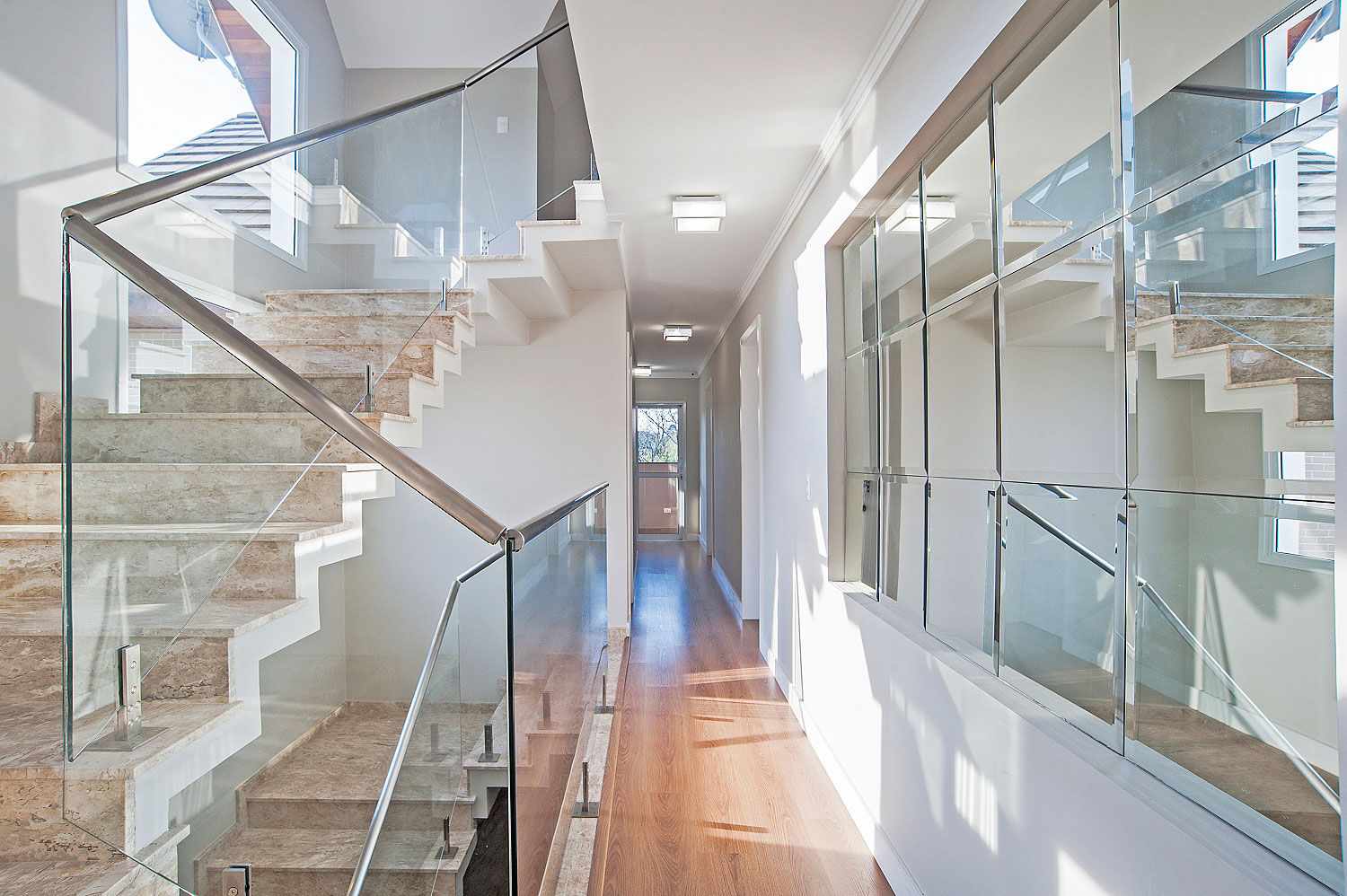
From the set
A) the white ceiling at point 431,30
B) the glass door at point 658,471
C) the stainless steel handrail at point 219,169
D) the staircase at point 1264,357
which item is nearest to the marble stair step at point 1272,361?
the staircase at point 1264,357

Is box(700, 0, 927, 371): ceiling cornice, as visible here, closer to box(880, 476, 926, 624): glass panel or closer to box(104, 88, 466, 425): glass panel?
box(880, 476, 926, 624): glass panel

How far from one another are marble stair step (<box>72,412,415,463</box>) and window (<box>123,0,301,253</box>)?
0.80 m

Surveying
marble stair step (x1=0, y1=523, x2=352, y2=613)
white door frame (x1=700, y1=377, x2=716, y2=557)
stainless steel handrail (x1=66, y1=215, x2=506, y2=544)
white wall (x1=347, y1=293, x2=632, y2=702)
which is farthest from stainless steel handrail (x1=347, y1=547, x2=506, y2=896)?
white door frame (x1=700, y1=377, x2=716, y2=557)

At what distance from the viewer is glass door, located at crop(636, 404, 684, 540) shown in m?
11.8

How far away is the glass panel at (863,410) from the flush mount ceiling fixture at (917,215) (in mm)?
438

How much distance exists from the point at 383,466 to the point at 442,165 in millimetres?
2358

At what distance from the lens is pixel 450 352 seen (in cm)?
331

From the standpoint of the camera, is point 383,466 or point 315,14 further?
point 315,14

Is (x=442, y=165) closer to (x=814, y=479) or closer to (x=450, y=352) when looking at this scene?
(x=450, y=352)

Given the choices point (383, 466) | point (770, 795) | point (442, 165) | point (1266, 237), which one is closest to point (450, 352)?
point (442, 165)

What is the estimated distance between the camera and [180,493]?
1.47 m

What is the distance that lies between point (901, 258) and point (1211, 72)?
129 centimetres

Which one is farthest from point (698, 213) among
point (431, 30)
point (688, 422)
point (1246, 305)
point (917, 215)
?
point (688, 422)

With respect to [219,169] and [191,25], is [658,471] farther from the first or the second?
[219,169]
